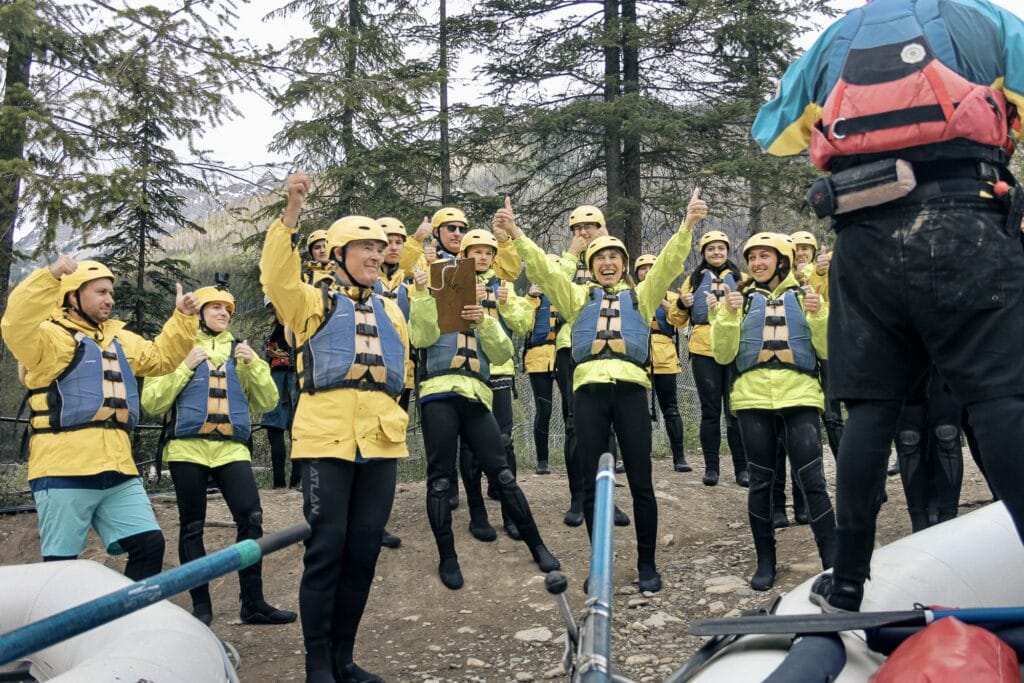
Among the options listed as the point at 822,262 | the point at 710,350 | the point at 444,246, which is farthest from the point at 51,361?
the point at 710,350

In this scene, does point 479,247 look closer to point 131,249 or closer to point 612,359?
point 612,359

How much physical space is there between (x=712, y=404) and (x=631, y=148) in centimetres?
933

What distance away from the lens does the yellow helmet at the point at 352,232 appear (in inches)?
203

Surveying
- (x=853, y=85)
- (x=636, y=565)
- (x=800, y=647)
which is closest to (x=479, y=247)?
(x=636, y=565)

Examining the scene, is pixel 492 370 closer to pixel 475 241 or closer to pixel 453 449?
pixel 475 241

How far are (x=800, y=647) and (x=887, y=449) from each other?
96 cm

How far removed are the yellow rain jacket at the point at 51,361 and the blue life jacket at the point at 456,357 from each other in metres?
2.27

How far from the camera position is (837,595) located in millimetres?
2857

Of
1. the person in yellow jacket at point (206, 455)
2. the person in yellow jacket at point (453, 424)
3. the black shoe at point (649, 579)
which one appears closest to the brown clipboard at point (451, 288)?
the person in yellow jacket at point (453, 424)

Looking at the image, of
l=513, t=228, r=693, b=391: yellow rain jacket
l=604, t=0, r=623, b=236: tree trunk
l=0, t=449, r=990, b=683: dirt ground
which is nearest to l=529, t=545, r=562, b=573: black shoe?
l=0, t=449, r=990, b=683: dirt ground

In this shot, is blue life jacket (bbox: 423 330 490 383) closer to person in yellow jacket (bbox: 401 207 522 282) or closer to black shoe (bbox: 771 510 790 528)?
person in yellow jacket (bbox: 401 207 522 282)

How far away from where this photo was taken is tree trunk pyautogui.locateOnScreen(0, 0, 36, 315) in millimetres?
9086

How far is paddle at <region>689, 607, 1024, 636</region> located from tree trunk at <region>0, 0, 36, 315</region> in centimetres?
895

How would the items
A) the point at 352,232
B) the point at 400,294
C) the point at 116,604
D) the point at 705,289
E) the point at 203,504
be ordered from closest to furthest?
the point at 116,604
the point at 352,232
the point at 203,504
the point at 400,294
the point at 705,289
